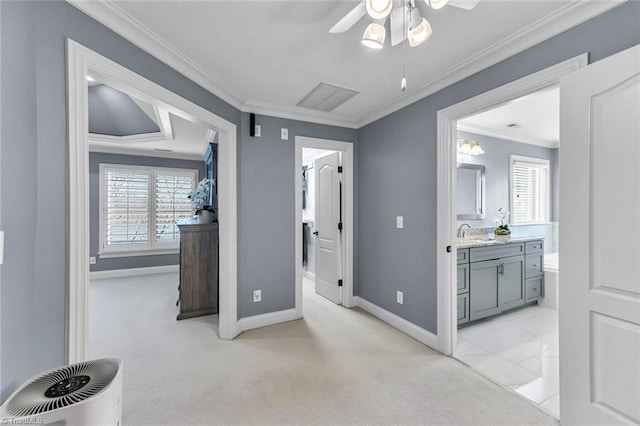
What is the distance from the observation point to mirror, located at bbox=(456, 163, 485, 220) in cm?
383

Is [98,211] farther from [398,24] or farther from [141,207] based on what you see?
[398,24]

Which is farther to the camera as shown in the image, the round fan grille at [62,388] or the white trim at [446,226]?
the white trim at [446,226]

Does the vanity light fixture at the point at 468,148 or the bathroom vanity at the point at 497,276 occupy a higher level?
the vanity light fixture at the point at 468,148

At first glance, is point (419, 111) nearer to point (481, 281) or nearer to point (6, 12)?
point (481, 281)

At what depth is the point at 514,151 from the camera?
14.3 feet

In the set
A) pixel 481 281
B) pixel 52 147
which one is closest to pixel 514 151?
pixel 481 281

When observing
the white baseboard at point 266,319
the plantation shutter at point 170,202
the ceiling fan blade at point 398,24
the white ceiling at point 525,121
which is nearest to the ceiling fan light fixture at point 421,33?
the ceiling fan blade at point 398,24

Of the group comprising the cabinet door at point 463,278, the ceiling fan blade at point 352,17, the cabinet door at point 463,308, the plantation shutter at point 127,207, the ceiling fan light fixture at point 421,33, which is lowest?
the cabinet door at point 463,308

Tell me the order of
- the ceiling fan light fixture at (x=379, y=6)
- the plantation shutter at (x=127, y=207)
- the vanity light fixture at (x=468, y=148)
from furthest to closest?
the plantation shutter at (x=127, y=207)
the vanity light fixture at (x=468, y=148)
the ceiling fan light fixture at (x=379, y=6)

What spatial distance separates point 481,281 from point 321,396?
2178 millimetres

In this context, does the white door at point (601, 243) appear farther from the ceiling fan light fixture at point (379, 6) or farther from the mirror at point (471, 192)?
the mirror at point (471, 192)

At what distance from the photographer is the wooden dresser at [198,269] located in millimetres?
3389

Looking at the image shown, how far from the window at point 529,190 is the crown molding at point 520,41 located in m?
2.68

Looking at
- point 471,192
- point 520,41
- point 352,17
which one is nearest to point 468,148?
point 471,192
